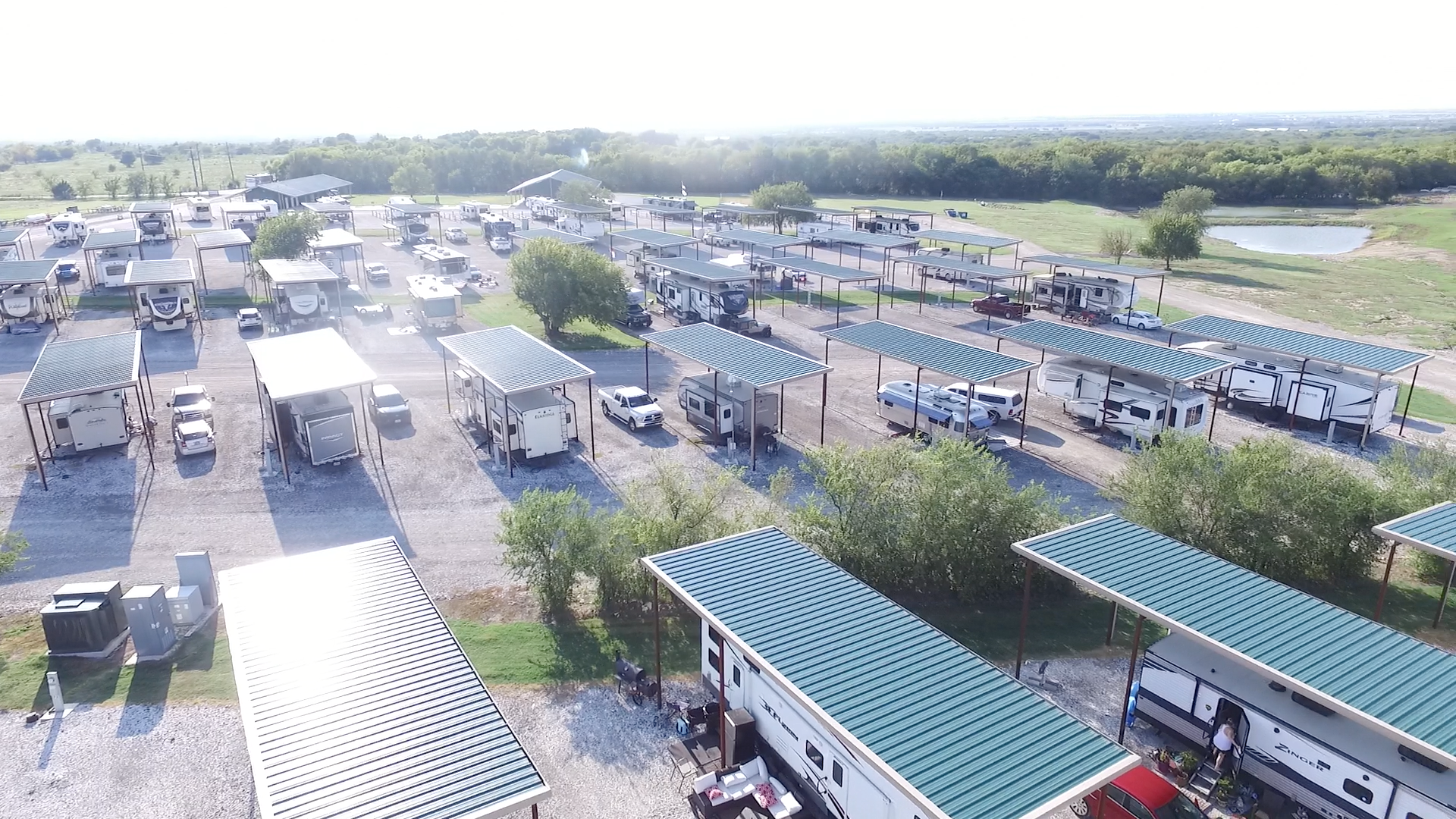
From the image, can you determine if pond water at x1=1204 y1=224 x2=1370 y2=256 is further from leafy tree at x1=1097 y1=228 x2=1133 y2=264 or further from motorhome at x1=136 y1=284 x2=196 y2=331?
motorhome at x1=136 y1=284 x2=196 y2=331

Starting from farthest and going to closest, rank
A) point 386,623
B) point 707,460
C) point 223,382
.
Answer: point 223,382 → point 707,460 → point 386,623

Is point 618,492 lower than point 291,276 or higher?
lower

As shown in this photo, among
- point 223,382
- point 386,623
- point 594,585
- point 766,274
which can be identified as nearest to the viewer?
point 386,623

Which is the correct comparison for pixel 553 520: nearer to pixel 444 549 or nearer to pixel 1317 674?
pixel 444 549

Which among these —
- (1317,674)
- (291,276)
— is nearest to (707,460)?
(1317,674)

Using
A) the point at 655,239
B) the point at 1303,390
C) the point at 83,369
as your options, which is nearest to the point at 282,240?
the point at 655,239

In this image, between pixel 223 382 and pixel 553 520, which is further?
pixel 223 382

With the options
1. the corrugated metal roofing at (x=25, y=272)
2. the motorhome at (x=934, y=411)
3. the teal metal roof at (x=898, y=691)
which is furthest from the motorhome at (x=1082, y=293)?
the corrugated metal roofing at (x=25, y=272)
